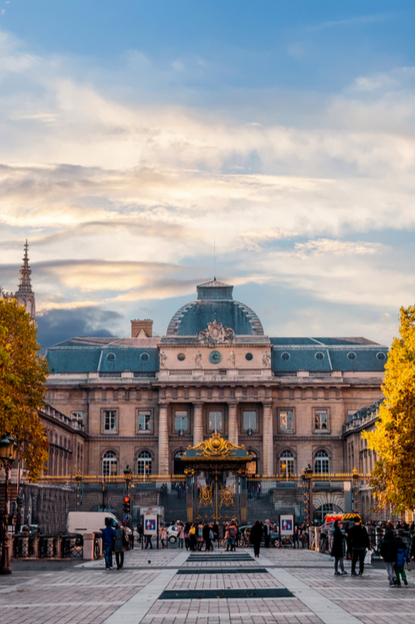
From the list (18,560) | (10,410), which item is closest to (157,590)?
(18,560)

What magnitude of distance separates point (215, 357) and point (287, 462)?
13.8 meters

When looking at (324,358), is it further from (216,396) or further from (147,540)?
(147,540)

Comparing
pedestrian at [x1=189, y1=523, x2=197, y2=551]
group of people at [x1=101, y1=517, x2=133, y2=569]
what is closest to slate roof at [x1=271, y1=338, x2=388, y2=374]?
pedestrian at [x1=189, y1=523, x2=197, y2=551]

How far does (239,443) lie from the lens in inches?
5251

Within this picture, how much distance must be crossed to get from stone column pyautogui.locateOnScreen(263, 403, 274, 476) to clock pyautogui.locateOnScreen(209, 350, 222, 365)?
693cm

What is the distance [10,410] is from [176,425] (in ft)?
252

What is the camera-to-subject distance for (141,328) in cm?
16488

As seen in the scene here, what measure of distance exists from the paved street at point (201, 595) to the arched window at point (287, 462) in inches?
3236

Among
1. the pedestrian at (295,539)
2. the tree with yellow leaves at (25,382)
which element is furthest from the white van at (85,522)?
the pedestrian at (295,539)

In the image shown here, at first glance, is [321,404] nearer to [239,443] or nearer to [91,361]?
[239,443]

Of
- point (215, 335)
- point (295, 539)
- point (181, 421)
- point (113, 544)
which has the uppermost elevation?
point (215, 335)

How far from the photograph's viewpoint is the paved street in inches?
1060

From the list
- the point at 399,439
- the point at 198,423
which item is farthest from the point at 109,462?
the point at 399,439

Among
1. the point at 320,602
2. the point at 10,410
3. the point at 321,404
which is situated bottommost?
the point at 320,602
